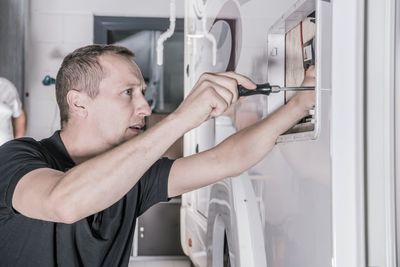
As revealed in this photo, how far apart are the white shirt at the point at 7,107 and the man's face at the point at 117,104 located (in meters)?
2.43

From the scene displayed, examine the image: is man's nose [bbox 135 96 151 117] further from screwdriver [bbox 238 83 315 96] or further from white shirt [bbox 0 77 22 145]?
white shirt [bbox 0 77 22 145]

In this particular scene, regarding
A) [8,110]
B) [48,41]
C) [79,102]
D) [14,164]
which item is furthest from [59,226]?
[48,41]

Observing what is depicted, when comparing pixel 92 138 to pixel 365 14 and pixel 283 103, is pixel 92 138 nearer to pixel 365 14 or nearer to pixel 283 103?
pixel 283 103

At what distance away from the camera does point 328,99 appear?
906mm

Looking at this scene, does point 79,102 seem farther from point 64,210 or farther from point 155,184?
point 64,210

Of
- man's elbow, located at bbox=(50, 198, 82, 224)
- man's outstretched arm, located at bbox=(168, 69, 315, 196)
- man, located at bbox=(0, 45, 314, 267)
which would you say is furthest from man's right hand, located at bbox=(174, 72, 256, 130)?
man's elbow, located at bbox=(50, 198, 82, 224)

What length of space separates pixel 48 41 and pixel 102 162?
10.7 ft

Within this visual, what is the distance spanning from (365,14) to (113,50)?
32.7 inches

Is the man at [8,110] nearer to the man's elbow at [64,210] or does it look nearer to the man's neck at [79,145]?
the man's neck at [79,145]

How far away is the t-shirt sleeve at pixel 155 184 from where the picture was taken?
156cm

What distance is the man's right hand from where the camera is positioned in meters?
1.11

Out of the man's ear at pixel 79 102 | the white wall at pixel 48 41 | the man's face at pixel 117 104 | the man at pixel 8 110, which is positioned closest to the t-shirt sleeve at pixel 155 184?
the man's face at pixel 117 104

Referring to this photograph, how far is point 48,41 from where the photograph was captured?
4180 mm

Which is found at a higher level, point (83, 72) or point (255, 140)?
point (83, 72)
